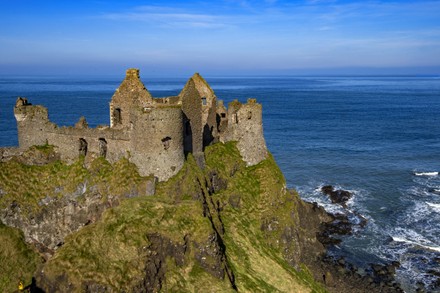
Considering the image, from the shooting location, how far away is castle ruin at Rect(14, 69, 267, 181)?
117ft

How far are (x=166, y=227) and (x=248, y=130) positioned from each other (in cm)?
1645

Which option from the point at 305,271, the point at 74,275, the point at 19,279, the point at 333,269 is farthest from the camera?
the point at 333,269

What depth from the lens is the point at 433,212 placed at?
5944 cm

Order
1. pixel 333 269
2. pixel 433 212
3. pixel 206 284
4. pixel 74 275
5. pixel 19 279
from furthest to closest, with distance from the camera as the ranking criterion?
pixel 433 212 → pixel 333 269 → pixel 19 279 → pixel 206 284 → pixel 74 275

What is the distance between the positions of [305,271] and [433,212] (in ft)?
94.1

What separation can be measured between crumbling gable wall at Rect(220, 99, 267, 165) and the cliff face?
3.11ft

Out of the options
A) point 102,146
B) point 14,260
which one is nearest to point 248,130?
point 102,146

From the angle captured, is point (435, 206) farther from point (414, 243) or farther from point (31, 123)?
point (31, 123)

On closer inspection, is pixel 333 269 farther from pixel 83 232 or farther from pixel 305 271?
pixel 83 232

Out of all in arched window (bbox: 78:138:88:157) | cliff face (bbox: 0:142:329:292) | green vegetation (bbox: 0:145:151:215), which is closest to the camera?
cliff face (bbox: 0:142:329:292)

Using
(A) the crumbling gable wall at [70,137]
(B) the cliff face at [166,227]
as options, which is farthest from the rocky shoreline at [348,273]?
(A) the crumbling gable wall at [70,137]

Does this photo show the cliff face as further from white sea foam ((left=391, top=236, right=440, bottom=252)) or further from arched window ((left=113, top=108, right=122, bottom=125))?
white sea foam ((left=391, top=236, right=440, bottom=252))

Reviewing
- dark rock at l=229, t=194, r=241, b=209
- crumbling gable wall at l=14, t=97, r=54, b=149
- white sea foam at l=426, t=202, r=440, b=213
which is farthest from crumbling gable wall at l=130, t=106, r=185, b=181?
white sea foam at l=426, t=202, r=440, b=213

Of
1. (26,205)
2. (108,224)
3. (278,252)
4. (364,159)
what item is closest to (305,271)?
(278,252)
